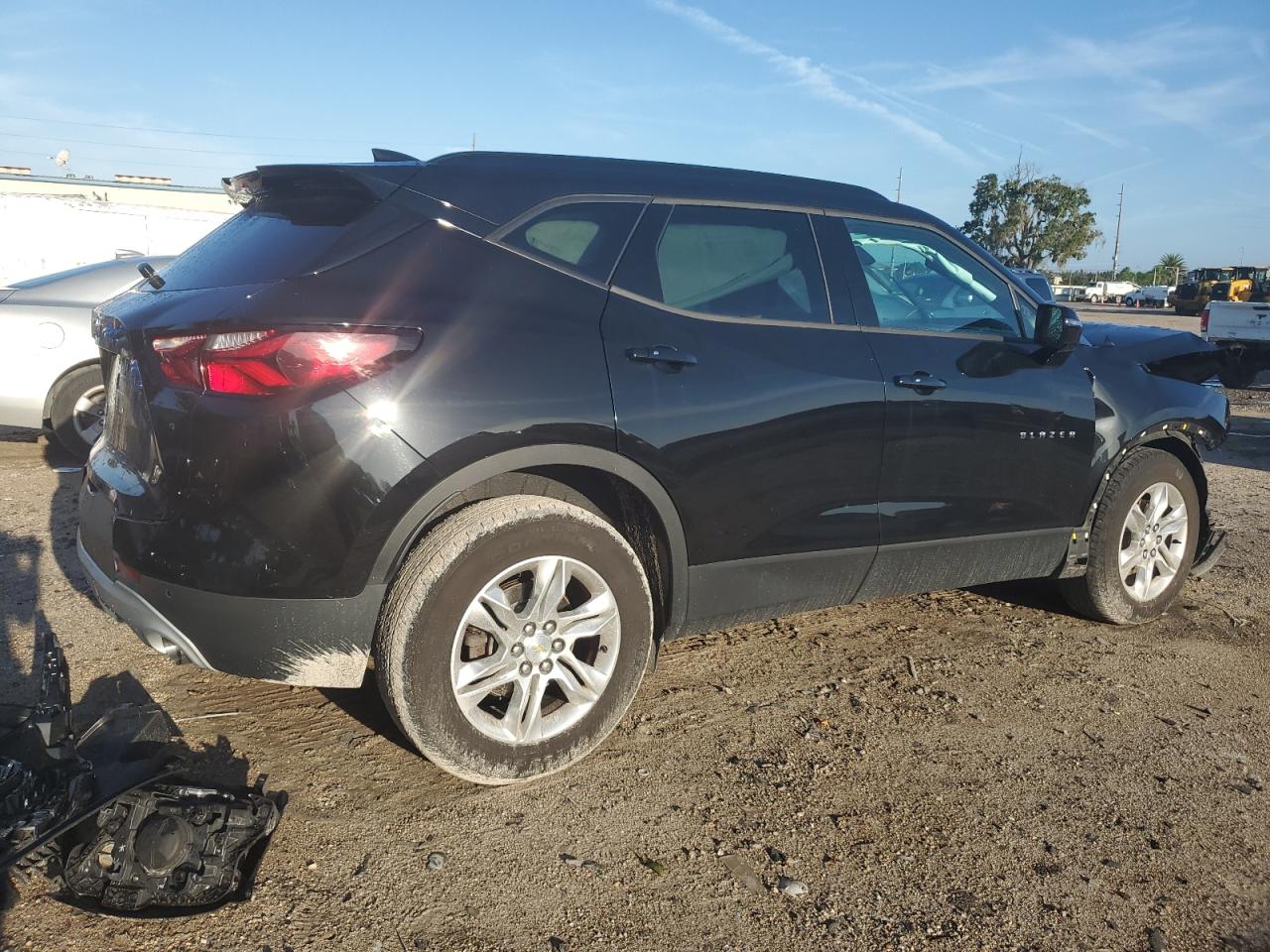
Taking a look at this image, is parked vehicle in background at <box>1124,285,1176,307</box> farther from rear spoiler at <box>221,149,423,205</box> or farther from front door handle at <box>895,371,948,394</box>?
rear spoiler at <box>221,149,423,205</box>

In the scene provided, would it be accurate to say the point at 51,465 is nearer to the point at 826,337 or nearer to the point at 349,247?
the point at 349,247

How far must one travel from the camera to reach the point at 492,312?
9.06 ft

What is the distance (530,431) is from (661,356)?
52 cm

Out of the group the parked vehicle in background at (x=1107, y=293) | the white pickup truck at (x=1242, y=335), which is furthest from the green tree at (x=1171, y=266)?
the white pickup truck at (x=1242, y=335)

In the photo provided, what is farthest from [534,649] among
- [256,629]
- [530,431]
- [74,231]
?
[74,231]

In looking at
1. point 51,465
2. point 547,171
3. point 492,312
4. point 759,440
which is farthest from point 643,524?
point 51,465

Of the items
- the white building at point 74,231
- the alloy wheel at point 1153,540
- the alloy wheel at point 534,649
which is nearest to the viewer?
the alloy wheel at point 534,649

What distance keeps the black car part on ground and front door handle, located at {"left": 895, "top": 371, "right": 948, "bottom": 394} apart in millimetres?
2506

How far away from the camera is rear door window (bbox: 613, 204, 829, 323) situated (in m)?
3.16

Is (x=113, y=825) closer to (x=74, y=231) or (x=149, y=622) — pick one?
(x=149, y=622)

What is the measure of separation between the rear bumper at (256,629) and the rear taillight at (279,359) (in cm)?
57

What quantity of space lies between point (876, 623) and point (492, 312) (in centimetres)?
252

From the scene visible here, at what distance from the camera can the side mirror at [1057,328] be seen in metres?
3.86

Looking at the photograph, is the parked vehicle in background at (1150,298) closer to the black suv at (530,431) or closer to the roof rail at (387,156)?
the black suv at (530,431)
